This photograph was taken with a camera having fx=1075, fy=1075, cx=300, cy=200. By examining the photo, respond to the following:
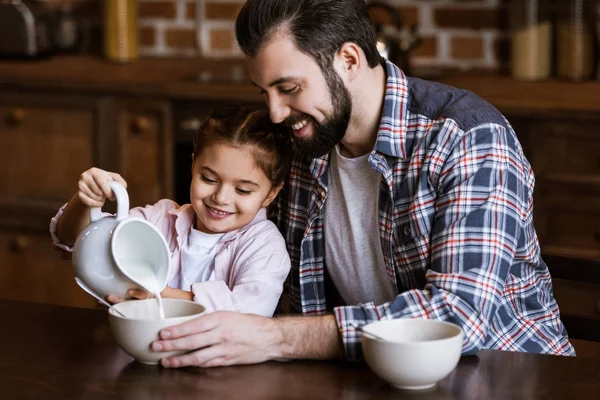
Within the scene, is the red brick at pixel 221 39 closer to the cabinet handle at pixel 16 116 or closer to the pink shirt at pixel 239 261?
the cabinet handle at pixel 16 116

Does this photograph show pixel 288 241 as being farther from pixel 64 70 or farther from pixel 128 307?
pixel 64 70

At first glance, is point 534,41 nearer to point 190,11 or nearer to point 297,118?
point 190,11

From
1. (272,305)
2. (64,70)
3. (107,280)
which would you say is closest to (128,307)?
(107,280)

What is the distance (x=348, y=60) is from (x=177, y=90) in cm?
143

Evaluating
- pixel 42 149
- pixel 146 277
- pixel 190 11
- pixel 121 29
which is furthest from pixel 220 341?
pixel 190 11

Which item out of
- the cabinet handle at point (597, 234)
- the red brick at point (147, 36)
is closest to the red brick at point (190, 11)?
the red brick at point (147, 36)

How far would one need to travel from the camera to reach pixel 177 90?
3.13 meters

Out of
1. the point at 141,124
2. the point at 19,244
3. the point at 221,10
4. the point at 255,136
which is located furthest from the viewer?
the point at 221,10

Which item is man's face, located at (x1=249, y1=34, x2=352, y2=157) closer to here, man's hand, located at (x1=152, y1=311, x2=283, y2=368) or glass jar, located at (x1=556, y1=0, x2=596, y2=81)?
man's hand, located at (x1=152, y1=311, x2=283, y2=368)

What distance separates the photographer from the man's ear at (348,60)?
1756 millimetres

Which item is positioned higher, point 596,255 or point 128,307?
point 128,307

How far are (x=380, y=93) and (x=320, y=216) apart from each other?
0.77 ft

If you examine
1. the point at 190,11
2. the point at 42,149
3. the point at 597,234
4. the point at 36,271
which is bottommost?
the point at 36,271

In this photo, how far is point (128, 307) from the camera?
58.0 inches
